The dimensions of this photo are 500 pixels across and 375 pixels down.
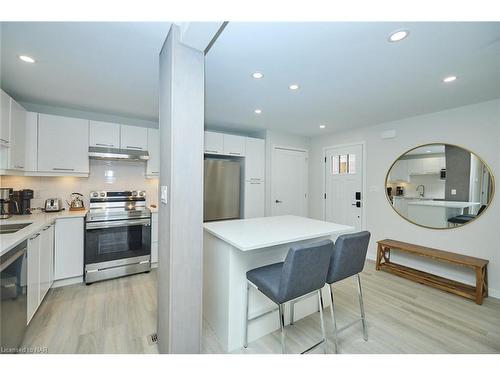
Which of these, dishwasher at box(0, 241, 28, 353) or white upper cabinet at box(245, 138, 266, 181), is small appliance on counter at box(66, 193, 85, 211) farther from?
white upper cabinet at box(245, 138, 266, 181)

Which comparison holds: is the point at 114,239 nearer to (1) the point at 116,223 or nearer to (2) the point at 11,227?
(1) the point at 116,223

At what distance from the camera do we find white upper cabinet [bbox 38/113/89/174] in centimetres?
269

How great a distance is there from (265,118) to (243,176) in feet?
3.66

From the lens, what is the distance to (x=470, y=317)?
2160mm

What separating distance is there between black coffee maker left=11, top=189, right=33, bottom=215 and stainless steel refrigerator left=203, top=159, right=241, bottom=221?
2180 millimetres

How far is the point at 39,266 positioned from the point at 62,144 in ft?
5.08

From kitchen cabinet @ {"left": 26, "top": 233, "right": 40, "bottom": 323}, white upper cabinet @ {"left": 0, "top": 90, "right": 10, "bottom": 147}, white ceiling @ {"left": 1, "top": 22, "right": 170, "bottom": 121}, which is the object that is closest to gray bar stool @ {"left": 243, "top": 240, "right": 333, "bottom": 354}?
white ceiling @ {"left": 1, "top": 22, "right": 170, "bottom": 121}

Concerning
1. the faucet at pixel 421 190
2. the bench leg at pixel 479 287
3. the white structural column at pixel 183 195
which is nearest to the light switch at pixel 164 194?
the white structural column at pixel 183 195

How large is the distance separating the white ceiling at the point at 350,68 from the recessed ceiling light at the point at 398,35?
1.4 inches

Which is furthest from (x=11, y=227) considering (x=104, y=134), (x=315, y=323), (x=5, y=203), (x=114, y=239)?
(x=315, y=323)
